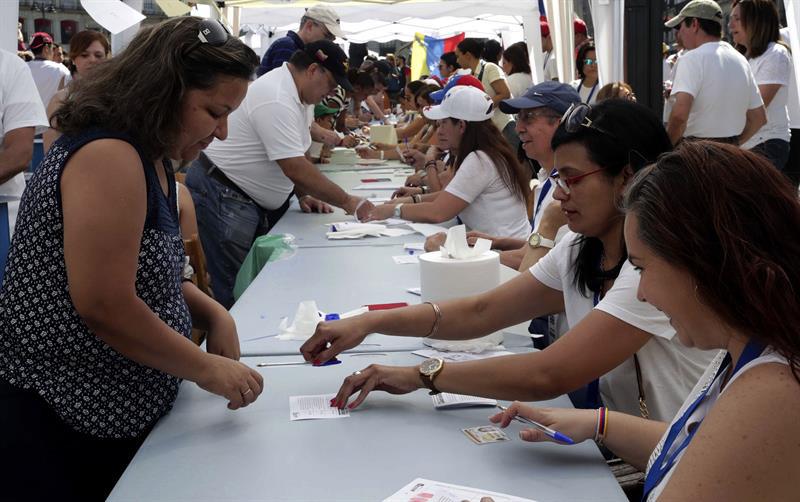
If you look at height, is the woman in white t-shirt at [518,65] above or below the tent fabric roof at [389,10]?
below

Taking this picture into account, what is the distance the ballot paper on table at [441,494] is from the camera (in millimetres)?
1284

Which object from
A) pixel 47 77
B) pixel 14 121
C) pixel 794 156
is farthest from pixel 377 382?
pixel 47 77

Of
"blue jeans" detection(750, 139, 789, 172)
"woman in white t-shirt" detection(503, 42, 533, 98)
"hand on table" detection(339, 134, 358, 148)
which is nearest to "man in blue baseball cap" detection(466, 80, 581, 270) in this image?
"blue jeans" detection(750, 139, 789, 172)

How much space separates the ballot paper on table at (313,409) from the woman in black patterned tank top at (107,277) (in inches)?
4.1

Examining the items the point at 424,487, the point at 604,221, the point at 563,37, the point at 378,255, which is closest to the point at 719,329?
the point at 424,487

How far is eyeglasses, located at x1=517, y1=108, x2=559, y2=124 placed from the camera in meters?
3.12

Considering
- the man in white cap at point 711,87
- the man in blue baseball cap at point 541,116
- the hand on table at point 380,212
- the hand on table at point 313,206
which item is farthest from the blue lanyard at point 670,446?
the man in white cap at point 711,87

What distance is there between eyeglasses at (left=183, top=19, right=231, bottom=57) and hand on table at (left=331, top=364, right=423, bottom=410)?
0.75 m

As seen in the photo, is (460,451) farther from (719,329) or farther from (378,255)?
(378,255)

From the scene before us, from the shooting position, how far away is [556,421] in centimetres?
151

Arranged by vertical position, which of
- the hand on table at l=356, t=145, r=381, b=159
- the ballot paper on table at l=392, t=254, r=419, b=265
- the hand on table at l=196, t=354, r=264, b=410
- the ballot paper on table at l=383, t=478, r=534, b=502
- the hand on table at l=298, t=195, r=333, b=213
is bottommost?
the hand on table at l=356, t=145, r=381, b=159

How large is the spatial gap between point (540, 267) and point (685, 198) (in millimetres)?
1129

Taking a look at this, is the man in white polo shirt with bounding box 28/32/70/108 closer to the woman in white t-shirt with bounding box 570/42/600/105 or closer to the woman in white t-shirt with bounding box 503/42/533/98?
the woman in white t-shirt with bounding box 503/42/533/98

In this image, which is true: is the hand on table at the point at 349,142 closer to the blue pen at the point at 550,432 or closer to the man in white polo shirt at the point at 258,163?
the man in white polo shirt at the point at 258,163
